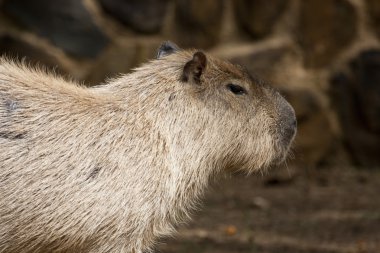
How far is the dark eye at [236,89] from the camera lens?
4.27 m

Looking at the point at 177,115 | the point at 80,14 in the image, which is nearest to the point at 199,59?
the point at 177,115

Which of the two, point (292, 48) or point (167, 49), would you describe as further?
point (292, 48)

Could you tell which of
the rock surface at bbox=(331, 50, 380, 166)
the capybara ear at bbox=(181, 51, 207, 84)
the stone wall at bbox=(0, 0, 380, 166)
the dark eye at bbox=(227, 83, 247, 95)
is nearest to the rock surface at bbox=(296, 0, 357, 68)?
the stone wall at bbox=(0, 0, 380, 166)

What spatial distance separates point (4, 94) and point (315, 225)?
295cm

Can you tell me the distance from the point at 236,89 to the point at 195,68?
0.23m

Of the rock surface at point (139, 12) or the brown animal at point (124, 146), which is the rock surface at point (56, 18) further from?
the brown animal at point (124, 146)

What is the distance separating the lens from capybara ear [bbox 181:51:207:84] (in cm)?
414

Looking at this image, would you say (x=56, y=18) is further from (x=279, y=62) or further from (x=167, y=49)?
(x=167, y=49)

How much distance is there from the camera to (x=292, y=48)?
7719mm

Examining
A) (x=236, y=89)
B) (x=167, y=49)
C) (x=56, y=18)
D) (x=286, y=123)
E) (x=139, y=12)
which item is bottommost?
(x=286, y=123)

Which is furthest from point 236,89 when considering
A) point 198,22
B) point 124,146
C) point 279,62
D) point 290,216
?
point 279,62

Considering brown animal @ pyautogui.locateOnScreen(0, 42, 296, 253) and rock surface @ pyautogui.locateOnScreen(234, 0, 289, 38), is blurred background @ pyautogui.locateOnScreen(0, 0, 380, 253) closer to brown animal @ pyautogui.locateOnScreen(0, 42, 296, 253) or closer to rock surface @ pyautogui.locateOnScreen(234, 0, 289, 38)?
rock surface @ pyautogui.locateOnScreen(234, 0, 289, 38)

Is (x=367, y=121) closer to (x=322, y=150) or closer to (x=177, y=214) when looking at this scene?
(x=322, y=150)

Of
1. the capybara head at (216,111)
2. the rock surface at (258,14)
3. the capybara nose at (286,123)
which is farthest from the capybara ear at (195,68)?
the rock surface at (258,14)
